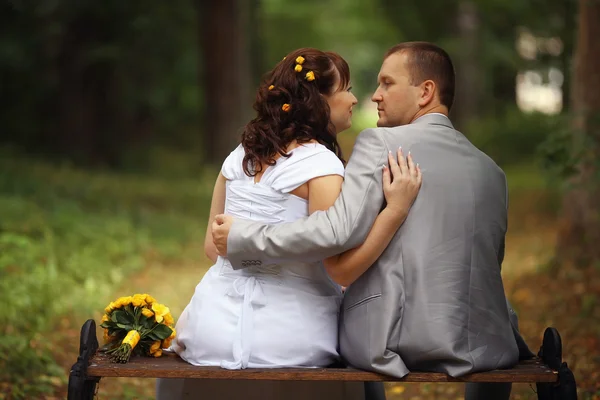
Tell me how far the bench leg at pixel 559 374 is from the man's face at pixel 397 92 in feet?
3.56

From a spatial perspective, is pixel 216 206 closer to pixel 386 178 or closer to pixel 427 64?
pixel 386 178

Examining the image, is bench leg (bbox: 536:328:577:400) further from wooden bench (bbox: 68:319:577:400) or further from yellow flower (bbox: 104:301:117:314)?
yellow flower (bbox: 104:301:117:314)

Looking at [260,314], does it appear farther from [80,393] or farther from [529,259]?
[529,259]

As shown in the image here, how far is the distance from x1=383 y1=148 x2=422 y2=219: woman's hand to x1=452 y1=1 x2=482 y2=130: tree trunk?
17.7m

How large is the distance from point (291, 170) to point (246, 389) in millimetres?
1038

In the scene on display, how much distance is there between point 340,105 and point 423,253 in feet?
2.58

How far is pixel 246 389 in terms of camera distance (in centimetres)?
412

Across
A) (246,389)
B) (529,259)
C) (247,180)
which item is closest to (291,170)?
(247,180)

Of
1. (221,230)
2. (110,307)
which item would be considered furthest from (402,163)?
(110,307)

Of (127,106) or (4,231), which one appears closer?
(4,231)

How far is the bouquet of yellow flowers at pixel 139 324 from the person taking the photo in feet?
13.2

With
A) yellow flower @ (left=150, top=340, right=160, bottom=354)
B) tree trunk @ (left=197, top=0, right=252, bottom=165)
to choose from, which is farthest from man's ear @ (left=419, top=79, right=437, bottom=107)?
tree trunk @ (left=197, top=0, right=252, bottom=165)

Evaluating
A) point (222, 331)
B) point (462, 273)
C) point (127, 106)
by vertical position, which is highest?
point (127, 106)

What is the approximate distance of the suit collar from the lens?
382cm
